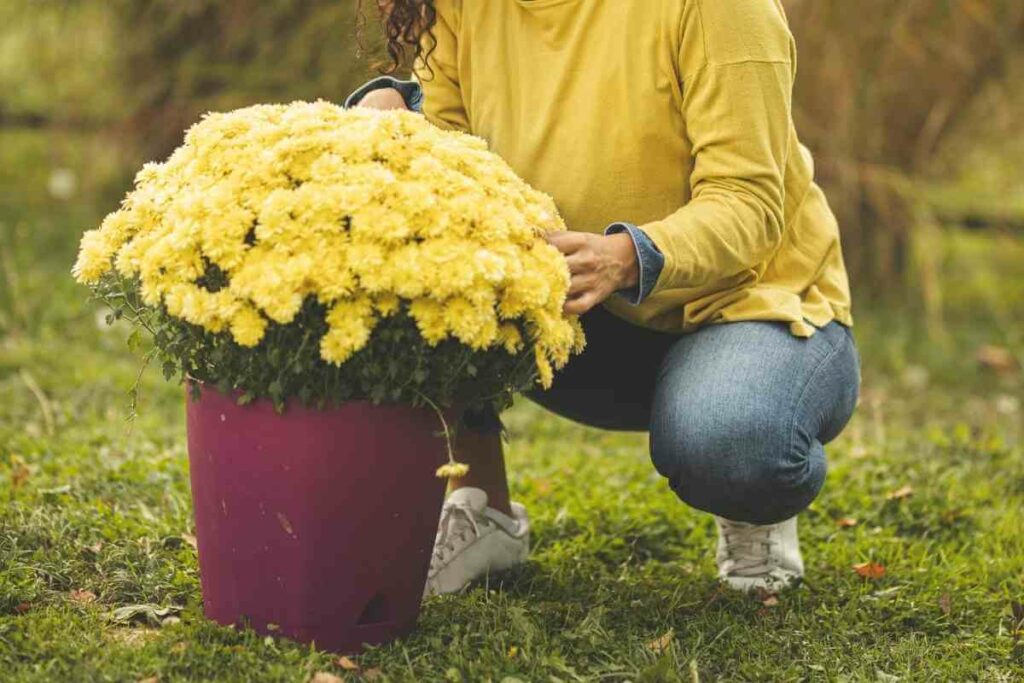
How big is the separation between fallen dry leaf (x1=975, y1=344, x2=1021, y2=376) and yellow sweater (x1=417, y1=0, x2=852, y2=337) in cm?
260

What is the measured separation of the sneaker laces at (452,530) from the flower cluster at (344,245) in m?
0.58

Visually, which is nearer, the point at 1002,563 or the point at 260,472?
the point at 260,472

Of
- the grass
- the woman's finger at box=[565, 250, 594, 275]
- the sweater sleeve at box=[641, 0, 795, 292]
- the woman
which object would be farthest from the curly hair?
the grass

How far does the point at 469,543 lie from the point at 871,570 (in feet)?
2.84

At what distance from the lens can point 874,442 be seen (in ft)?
11.9

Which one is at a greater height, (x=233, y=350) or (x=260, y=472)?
(x=233, y=350)

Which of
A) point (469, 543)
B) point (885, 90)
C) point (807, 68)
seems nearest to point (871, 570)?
point (469, 543)

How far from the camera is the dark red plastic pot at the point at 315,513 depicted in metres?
1.89

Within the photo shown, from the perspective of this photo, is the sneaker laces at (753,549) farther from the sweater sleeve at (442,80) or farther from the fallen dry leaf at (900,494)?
the sweater sleeve at (442,80)

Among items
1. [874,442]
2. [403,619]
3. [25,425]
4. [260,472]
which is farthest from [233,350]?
[874,442]

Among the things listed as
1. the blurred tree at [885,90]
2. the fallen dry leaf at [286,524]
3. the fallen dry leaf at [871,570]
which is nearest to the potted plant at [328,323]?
the fallen dry leaf at [286,524]

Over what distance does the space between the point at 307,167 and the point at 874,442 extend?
228 cm

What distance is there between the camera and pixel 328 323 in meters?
1.83

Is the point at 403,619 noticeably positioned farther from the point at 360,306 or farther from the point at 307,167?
the point at 307,167
